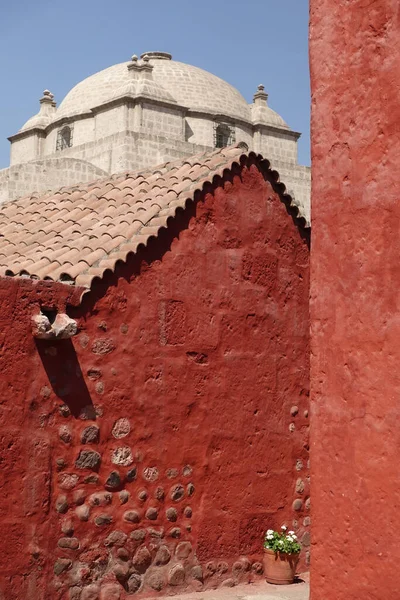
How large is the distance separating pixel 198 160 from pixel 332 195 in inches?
237

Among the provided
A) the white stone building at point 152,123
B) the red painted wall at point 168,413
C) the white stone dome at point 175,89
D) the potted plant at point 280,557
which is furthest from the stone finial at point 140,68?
the potted plant at point 280,557

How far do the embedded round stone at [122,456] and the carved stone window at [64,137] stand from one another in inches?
1092

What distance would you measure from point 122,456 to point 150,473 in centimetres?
32

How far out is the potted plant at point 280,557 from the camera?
802 centimetres

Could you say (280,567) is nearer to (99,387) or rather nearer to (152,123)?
(99,387)

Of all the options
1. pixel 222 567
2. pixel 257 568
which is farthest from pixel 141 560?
pixel 257 568

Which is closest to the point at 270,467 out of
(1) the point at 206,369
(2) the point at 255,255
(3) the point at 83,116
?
(1) the point at 206,369

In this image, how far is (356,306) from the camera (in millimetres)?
2955

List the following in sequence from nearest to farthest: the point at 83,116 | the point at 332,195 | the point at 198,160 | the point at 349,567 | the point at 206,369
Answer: the point at 349,567 → the point at 332,195 → the point at 206,369 → the point at 198,160 → the point at 83,116

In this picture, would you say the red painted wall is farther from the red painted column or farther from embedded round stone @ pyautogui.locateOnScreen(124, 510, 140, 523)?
the red painted column

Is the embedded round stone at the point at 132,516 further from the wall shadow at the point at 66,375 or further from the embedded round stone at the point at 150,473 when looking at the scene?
the wall shadow at the point at 66,375

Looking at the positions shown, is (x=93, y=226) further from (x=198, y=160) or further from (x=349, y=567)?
(x=349, y=567)

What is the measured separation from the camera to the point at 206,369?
789cm

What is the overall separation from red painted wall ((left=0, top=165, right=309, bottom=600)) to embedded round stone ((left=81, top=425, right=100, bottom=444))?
1cm
